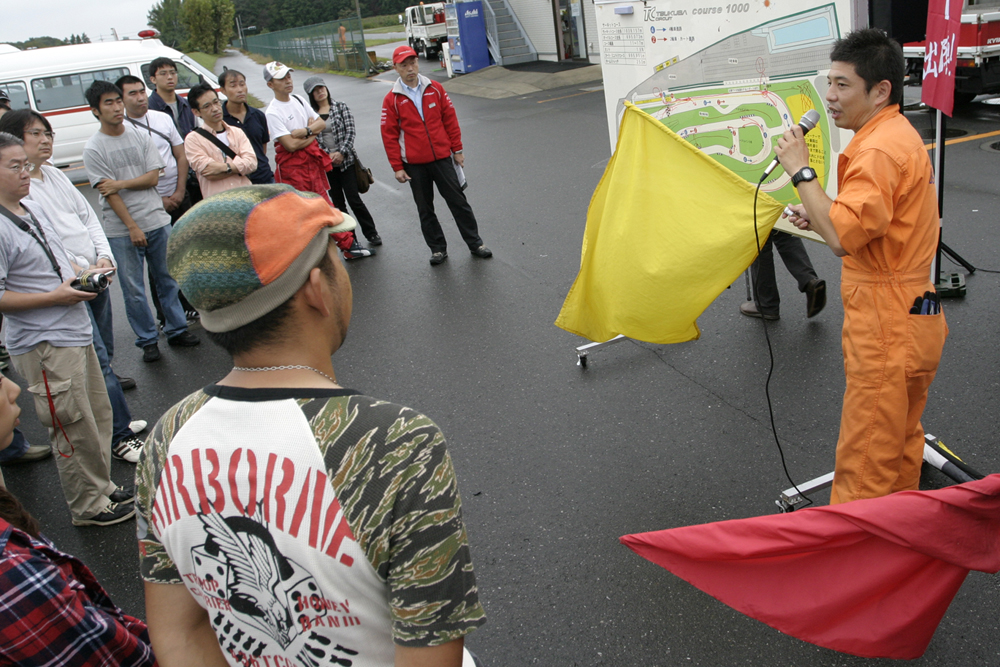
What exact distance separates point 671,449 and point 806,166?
1689mm

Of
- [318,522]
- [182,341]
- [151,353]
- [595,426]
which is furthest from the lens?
[182,341]

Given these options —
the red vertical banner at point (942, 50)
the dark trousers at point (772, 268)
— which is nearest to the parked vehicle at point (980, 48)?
the dark trousers at point (772, 268)

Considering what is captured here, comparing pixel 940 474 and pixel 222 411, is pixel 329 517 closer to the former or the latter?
pixel 222 411

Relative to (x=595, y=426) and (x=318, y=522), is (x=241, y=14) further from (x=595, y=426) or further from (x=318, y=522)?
(x=318, y=522)

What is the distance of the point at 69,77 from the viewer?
14062mm

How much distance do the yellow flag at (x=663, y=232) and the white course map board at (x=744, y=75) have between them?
1.97 ft

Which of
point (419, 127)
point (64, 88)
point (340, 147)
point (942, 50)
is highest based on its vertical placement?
point (64, 88)

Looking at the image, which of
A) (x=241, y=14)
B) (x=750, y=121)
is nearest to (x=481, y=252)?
(x=750, y=121)

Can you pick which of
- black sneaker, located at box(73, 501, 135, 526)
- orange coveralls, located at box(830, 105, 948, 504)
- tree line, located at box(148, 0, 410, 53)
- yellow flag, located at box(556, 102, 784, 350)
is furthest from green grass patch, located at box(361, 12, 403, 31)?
orange coveralls, located at box(830, 105, 948, 504)

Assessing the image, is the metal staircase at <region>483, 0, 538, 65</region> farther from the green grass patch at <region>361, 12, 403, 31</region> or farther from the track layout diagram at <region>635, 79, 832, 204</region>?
the green grass patch at <region>361, 12, 403, 31</region>

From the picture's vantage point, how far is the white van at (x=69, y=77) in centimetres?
1382

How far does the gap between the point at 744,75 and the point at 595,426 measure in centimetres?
200

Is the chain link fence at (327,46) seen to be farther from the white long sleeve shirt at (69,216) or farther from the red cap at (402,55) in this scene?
the white long sleeve shirt at (69,216)

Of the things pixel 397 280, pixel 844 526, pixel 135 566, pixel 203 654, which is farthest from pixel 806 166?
pixel 397 280
